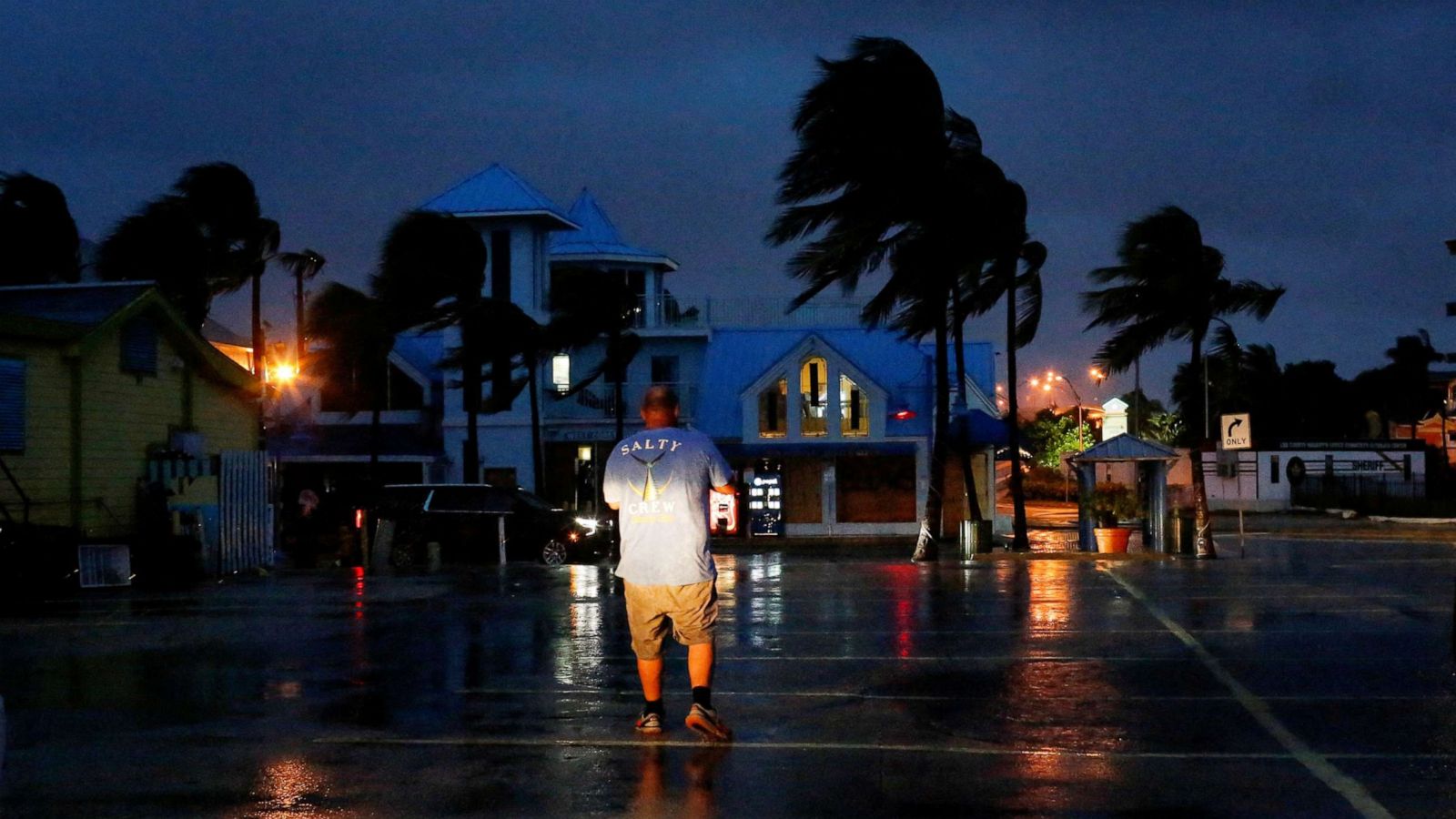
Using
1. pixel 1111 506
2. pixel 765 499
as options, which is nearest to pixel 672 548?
pixel 1111 506

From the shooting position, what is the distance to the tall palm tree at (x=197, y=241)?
41.0 m

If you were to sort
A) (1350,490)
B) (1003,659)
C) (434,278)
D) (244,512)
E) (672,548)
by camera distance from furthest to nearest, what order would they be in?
(1350,490), (434,278), (244,512), (1003,659), (672,548)

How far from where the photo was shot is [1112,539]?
2986cm

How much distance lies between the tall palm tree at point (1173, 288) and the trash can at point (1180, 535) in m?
3.65

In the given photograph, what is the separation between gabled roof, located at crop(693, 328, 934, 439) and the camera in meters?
48.0

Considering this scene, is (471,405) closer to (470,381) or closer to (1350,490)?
A: (470,381)

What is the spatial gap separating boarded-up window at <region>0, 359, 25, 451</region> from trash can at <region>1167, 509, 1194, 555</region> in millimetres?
19214

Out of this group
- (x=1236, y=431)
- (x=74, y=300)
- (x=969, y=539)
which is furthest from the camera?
(x=1236, y=431)

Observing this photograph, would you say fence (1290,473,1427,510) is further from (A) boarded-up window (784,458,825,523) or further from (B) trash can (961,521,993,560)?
(B) trash can (961,521,993,560)

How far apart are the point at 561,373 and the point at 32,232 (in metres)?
15.6

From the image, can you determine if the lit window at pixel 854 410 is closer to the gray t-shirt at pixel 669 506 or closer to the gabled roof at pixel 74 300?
the gabled roof at pixel 74 300

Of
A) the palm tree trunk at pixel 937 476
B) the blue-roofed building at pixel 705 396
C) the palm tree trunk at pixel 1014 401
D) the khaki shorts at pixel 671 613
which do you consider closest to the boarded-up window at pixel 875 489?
the blue-roofed building at pixel 705 396

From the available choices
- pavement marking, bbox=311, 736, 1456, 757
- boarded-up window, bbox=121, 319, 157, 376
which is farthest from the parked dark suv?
pavement marking, bbox=311, 736, 1456, 757

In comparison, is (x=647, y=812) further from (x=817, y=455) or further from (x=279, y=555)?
(x=817, y=455)
